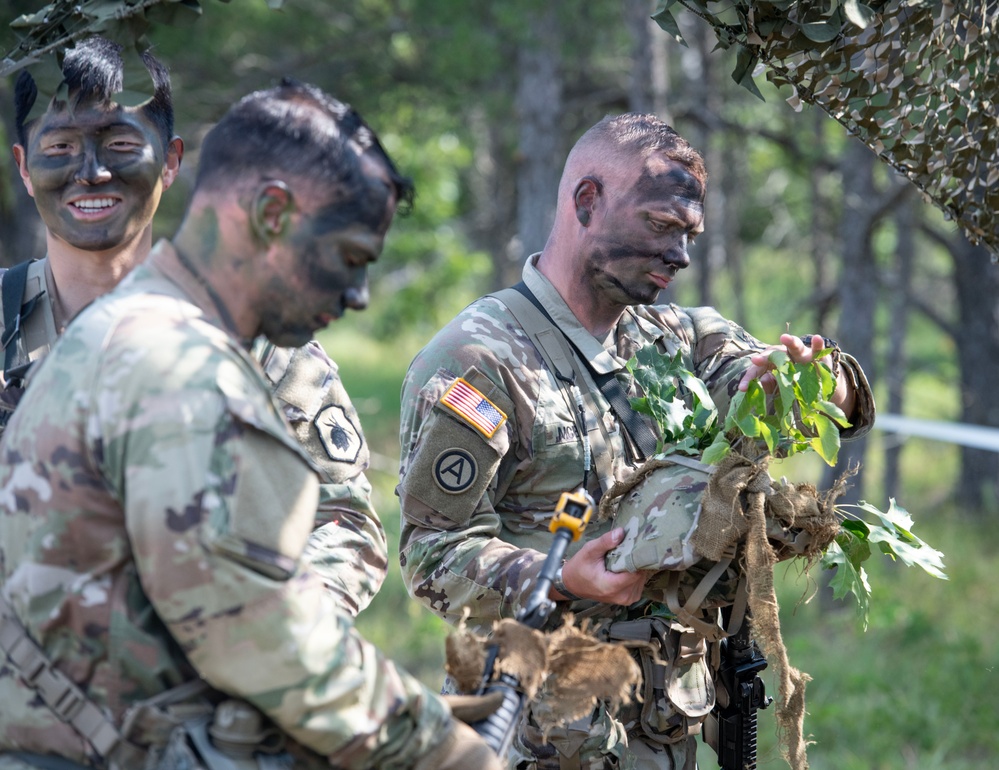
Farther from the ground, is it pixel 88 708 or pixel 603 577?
pixel 603 577

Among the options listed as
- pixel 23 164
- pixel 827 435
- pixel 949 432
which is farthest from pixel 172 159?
pixel 949 432

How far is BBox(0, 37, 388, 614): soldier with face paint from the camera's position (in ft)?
9.23

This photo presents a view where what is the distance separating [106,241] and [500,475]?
1.23 m

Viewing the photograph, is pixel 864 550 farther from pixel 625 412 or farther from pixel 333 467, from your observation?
pixel 333 467

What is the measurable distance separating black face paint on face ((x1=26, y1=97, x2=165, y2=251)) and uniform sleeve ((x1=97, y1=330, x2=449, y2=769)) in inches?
52.2

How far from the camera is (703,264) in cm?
1091

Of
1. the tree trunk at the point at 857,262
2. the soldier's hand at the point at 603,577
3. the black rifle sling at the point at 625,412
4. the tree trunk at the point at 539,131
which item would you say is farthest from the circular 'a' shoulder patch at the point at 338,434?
the tree trunk at the point at 539,131

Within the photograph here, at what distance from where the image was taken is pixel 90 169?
9.80 feet

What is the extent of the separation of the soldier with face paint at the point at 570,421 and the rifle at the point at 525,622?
1.79ft

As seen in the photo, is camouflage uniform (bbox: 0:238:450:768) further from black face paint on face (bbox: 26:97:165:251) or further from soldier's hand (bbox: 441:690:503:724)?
black face paint on face (bbox: 26:97:165:251)

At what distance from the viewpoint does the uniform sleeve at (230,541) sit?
178 centimetres

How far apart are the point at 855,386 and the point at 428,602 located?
4.59ft

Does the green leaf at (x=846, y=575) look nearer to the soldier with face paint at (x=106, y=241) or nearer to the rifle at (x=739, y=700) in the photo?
the rifle at (x=739, y=700)

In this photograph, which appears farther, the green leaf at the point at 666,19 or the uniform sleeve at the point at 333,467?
the green leaf at the point at 666,19
